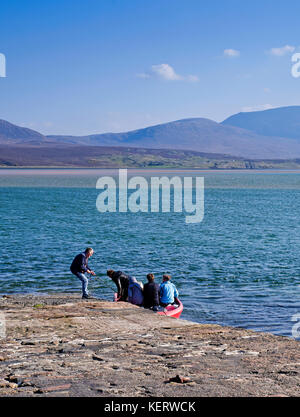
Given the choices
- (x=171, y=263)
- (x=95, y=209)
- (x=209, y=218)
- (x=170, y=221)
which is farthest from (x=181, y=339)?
(x=95, y=209)

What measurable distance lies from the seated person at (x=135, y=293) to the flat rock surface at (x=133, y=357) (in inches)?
46.0

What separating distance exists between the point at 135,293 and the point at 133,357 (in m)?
6.15

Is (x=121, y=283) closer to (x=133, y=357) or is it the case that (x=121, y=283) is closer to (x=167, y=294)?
(x=167, y=294)

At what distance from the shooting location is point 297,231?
132 ft

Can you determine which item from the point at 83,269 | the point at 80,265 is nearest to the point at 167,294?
the point at 83,269

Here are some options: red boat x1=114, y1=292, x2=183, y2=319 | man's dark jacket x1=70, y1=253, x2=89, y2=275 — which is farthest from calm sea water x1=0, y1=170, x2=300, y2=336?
man's dark jacket x1=70, y1=253, x2=89, y2=275

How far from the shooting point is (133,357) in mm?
10375

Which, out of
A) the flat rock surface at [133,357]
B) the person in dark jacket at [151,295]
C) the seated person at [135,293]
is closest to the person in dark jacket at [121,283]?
the seated person at [135,293]

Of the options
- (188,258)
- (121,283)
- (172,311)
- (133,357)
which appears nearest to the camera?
(133,357)

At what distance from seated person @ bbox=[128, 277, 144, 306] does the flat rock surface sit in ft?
3.83

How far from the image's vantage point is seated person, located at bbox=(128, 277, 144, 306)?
16391mm

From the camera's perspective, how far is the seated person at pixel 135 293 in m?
16.4
